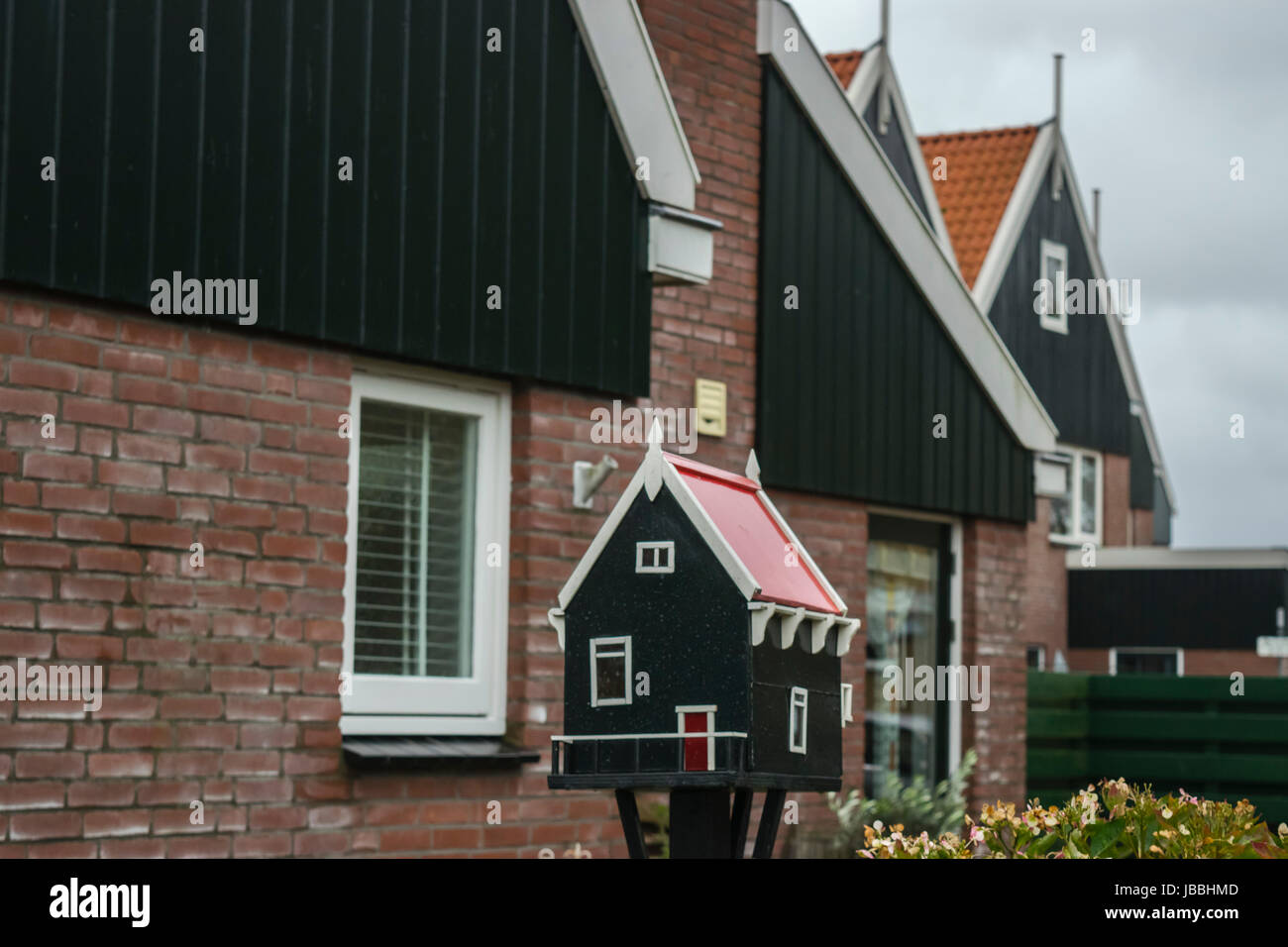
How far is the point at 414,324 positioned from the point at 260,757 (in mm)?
1905

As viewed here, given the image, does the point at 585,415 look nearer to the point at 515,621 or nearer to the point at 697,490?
the point at 515,621

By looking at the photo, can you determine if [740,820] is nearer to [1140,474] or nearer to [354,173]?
[354,173]

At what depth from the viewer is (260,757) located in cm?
677

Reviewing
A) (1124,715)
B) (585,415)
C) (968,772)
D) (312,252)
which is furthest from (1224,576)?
(312,252)

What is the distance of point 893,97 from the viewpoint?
73.2ft

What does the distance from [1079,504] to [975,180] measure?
17.0ft

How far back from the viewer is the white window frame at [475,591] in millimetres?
7312

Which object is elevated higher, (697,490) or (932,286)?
(932,286)

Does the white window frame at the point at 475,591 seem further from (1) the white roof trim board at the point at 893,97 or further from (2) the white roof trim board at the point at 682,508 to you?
(1) the white roof trim board at the point at 893,97

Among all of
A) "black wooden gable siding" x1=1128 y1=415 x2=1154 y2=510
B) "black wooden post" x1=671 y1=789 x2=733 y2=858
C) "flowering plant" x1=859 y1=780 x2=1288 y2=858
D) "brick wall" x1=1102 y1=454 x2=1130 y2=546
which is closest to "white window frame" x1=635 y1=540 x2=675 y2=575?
"black wooden post" x1=671 y1=789 x2=733 y2=858

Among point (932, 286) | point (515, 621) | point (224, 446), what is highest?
point (932, 286)

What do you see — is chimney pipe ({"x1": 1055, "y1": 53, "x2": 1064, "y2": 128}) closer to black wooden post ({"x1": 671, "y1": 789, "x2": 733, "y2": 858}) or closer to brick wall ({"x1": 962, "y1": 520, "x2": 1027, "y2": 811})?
brick wall ({"x1": 962, "y1": 520, "x2": 1027, "y2": 811})

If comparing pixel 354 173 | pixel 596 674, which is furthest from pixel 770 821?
pixel 354 173
